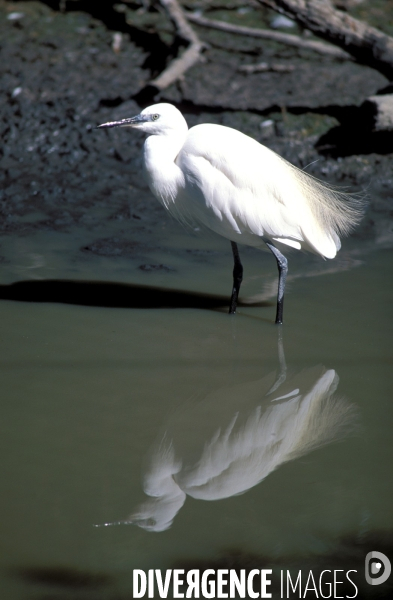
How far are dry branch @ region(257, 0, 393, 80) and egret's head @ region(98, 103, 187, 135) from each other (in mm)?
3163

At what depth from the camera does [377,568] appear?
2.23m

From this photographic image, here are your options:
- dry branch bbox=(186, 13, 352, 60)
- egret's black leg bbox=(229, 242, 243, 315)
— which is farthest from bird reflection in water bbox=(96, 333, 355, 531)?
dry branch bbox=(186, 13, 352, 60)

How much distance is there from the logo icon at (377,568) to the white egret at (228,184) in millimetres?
2098

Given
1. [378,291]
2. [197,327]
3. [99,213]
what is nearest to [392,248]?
[378,291]

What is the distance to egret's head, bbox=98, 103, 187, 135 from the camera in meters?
4.15

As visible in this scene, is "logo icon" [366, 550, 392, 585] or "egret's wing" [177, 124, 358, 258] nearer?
"logo icon" [366, 550, 392, 585]

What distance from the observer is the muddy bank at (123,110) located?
6.38 metres

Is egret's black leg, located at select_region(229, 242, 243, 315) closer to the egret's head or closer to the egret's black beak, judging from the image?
the egret's head

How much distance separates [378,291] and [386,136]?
315 centimetres

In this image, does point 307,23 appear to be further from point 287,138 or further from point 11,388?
point 11,388

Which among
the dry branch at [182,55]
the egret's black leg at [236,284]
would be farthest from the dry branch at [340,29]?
the egret's black leg at [236,284]

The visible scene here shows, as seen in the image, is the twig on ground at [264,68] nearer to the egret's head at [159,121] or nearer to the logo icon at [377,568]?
the egret's head at [159,121]

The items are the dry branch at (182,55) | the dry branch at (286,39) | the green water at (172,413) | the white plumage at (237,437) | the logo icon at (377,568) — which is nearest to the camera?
the logo icon at (377,568)

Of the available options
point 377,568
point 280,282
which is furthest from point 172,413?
point 280,282
